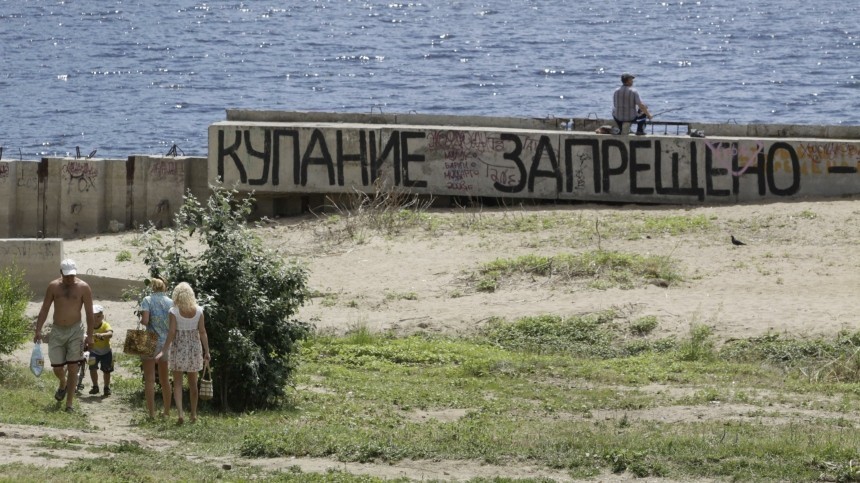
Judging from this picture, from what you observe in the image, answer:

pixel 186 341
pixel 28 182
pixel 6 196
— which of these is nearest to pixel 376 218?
pixel 28 182

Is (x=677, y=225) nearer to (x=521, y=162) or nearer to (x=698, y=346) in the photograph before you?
(x=521, y=162)

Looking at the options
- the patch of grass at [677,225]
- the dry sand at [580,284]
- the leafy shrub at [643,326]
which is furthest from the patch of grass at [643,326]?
the patch of grass at [677,225]

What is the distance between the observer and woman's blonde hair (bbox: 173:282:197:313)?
14.4m

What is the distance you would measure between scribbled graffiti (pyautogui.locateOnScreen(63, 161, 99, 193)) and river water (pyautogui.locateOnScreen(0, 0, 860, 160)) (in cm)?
1436

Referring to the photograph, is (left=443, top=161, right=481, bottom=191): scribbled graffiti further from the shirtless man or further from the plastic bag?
the plastic bag

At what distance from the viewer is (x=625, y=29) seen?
75.9 meters

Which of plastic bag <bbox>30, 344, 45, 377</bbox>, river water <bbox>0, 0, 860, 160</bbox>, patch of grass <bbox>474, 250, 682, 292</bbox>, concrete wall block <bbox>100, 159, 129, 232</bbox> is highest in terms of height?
river water <bbox>0, 0, 860, 160</bbox>

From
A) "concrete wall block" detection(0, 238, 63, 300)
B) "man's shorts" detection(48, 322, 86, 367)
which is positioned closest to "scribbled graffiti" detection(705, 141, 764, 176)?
"concrete wall block" detection(0, 238, 63, 300)

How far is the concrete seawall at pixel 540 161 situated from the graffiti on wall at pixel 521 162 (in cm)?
2

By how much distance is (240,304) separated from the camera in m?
15.6

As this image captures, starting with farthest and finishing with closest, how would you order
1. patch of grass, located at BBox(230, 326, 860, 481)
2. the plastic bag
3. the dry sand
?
the dry sand
the plastic bag
patch of grass, located at BBox(230, 326, 860, 481)

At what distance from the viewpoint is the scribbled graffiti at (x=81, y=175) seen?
28109 millimetres

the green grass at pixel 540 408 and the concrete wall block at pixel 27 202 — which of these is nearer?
the green grass at pixel 540 408

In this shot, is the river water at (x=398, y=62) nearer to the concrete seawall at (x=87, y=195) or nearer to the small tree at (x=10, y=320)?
the concrete seawall at (x=87, y=195)
